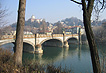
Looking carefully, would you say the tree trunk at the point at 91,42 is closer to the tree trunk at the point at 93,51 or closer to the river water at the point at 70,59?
the tree trunk at the point at 93,51

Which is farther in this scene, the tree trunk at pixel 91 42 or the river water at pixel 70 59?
the river water at pixel 70 59

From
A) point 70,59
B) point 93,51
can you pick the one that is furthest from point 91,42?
point 70,59

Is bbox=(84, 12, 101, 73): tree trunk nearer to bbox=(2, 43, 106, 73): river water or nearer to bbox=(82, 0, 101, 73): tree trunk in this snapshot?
bbox=(82, 0, 101, 73): tree trunk

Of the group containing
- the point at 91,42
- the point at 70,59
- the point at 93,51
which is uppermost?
the point at 91,42

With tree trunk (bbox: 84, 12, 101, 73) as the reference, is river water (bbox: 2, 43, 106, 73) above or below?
below

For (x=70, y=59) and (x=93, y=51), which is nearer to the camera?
(x=93, y=51)

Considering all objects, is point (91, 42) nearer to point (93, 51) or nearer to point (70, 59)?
point (93, 51)

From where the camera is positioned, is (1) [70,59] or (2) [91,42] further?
(1) [70,59]

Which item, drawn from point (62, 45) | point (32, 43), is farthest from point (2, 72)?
point (62, 45)

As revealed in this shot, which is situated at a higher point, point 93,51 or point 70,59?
point 93,51

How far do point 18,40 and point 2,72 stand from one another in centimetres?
159

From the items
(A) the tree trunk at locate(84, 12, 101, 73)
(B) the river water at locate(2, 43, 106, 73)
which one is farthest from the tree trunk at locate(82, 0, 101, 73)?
(B) the river water at locate(2, 43, 106, 73)

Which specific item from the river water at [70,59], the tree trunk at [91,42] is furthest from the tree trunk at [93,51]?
the river water at [70,59]

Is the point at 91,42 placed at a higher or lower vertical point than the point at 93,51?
higher
